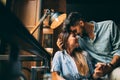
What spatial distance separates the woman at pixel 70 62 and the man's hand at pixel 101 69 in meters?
0.05

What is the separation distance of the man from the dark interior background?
0.13 feet

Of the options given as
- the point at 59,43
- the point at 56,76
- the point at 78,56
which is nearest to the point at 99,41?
the point at 78,56

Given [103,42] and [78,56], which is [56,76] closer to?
[78,56]

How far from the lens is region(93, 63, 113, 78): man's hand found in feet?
5.25

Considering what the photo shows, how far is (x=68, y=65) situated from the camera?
169 centimetres

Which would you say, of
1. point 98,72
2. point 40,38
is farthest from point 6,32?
point 40,38

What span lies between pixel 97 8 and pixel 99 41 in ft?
0.95

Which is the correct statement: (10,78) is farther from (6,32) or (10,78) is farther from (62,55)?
(62,55)

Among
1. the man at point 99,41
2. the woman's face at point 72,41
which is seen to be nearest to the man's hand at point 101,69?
the man at point 99,41

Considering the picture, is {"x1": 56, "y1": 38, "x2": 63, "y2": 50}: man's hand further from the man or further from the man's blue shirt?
the man's blue shirt

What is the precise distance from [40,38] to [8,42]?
1554 mm

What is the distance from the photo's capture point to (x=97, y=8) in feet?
5.87

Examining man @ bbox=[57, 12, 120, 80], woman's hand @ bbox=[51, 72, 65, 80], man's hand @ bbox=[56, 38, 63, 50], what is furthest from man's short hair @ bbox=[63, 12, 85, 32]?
woman's hand @ bbox=[51, 72, 65, 80]

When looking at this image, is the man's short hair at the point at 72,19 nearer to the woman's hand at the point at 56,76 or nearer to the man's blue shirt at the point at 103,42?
the man's blue shirt at the point at 103,42
